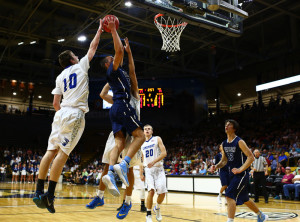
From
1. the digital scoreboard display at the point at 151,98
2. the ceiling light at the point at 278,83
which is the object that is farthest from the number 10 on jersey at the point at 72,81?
the digital scoreboard display at the point at 151,98

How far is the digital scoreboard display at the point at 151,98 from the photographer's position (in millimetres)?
25391

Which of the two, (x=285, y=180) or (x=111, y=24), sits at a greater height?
(x=111, y=24)

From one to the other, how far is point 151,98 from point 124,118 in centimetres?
2150

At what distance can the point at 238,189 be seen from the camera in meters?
5.54

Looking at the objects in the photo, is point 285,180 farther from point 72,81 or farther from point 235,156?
point 72,81

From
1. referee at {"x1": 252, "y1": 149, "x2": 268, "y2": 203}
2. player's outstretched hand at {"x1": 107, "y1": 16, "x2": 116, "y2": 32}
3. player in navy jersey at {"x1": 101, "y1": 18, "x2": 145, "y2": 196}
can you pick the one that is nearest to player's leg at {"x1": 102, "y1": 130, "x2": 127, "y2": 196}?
player in navy jersey at {"x1": 101, "y1": 18, "x2": 145, "y2": 196}

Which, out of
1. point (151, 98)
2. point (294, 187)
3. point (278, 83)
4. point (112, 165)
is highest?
point (278, 83)

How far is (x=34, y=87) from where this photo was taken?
31750 millimetres

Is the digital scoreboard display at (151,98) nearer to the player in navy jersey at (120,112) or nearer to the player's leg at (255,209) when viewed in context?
the player's leg at (255,209)

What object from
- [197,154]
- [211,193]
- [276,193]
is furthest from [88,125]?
[276,193]

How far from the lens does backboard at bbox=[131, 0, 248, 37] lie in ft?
28.9

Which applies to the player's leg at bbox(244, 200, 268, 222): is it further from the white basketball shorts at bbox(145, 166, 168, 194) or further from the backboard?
the backboard

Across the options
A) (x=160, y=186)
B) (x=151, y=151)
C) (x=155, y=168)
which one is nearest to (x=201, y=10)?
(x=151, y=151)

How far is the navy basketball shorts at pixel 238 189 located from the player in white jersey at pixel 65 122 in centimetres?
292
